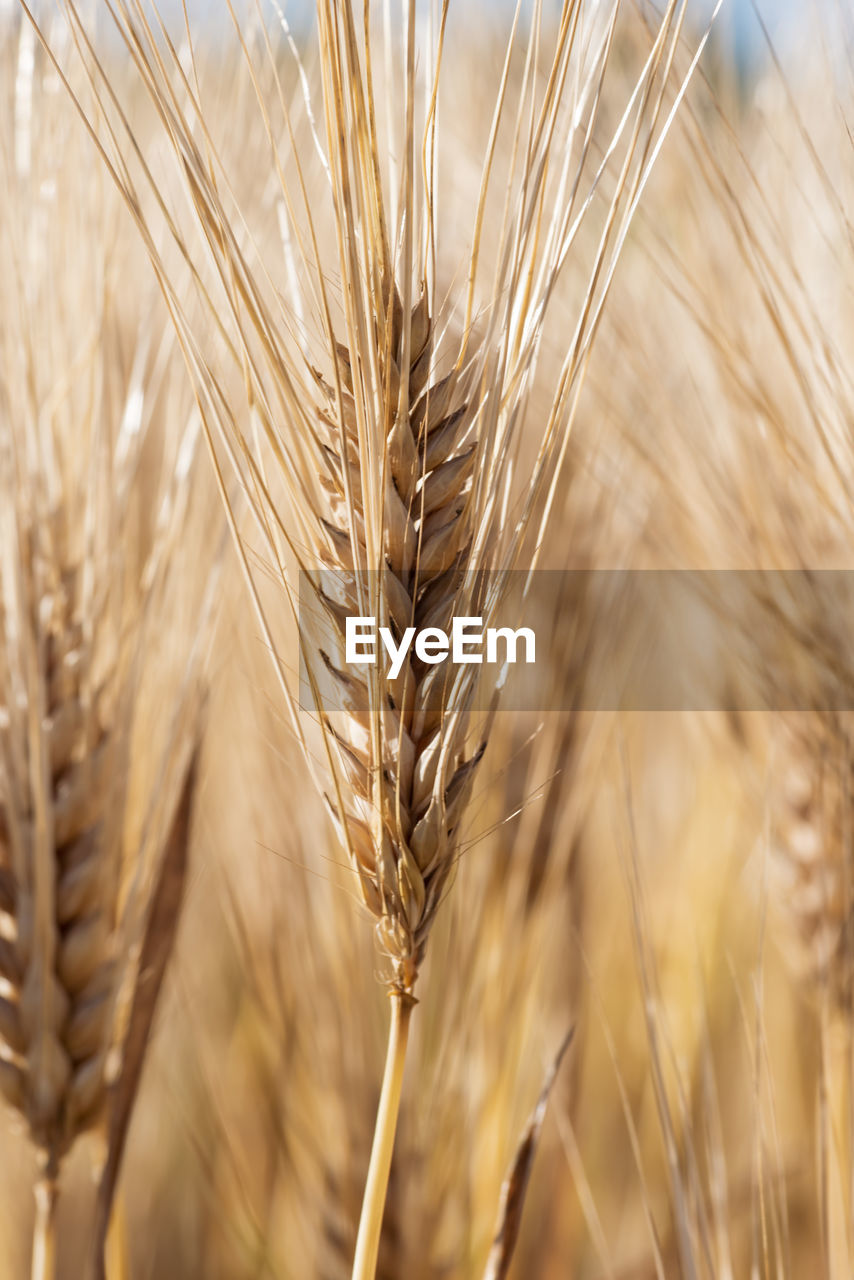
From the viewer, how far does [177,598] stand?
52cm

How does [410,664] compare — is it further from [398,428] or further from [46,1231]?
[46,1231]

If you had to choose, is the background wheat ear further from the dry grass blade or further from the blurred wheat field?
the dry grass blade

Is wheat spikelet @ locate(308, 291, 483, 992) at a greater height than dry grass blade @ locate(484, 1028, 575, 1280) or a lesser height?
greater

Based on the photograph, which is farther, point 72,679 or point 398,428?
point 72,679

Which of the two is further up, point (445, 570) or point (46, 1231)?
point (445, 570)

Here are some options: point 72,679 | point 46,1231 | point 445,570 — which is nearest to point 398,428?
point 445,570

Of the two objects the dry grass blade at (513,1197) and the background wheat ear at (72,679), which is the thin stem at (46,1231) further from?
the dry grass blade at (513,1197)

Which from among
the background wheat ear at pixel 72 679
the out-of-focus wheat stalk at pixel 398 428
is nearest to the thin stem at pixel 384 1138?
the out-of-focus wheat stalk at pixel 398 428

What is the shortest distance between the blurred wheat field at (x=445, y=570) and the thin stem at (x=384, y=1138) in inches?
1.2

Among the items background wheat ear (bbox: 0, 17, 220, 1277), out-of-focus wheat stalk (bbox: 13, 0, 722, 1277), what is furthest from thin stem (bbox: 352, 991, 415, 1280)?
background wheat ear (bbox: 0, 17, 220, 1277)

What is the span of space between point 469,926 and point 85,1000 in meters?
0.23

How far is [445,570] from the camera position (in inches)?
13.4

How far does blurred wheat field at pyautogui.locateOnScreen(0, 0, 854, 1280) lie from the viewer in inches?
13.6

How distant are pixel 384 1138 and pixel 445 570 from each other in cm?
19
